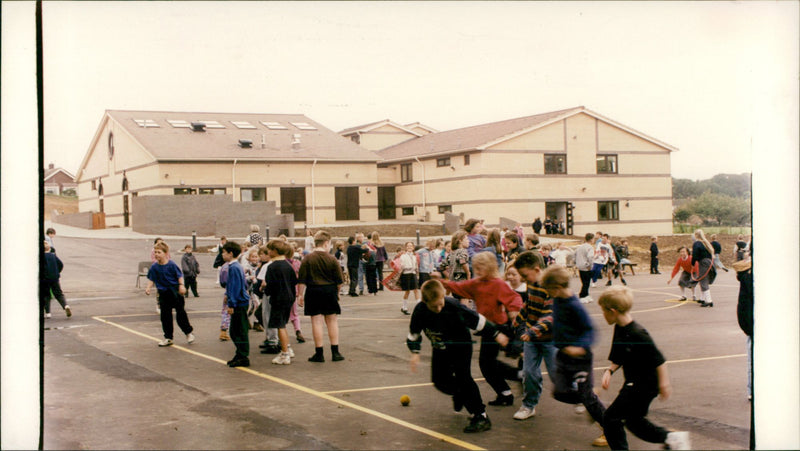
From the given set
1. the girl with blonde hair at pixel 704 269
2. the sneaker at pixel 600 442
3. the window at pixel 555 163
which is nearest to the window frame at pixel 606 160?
the window at pixel 555 163

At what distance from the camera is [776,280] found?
5.84 m

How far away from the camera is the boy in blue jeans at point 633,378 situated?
5.54 meters

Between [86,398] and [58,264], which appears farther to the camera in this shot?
[58,264]

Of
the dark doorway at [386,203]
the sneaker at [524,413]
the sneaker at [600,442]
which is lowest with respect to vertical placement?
the sneaker at [600,442]

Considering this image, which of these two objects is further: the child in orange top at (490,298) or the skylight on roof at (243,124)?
the skylight on roof at (243,124)

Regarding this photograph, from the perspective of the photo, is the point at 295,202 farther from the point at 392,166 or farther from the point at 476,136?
the point at 476,136

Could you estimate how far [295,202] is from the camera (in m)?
10.7

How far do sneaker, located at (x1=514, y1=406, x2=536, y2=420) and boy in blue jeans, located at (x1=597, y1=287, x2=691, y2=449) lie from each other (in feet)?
4.33

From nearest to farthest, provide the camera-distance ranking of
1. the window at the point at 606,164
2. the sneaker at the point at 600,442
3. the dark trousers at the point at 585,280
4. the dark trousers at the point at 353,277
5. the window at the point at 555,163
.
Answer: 1. the sneaker at the point at 600,442
2. the window at the point at 606,164
3. the window at the point at 555,163
4. the dark trousers at the point at 585,280
5. the dark trousers at the point at 353,277

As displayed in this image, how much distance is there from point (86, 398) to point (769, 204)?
6992 mm

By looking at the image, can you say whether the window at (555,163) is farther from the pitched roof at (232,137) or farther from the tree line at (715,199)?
the pitched roof at (232,137)

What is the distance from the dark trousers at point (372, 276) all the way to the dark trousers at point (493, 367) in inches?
512

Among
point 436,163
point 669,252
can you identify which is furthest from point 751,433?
point 436,163

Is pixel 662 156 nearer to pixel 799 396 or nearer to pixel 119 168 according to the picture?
pixel 799 396
